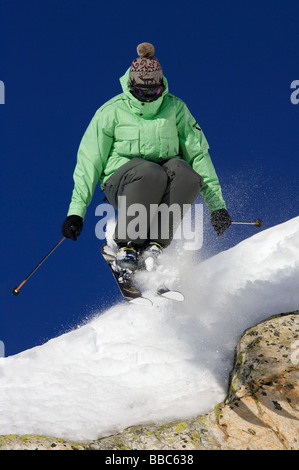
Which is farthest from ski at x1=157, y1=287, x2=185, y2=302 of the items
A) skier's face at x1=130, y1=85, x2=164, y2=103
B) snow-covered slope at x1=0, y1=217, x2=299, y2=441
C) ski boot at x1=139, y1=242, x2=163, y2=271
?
skier's face at x1=130, y1=85, x2=164, y2=103

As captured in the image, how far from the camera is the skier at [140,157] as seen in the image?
5.17 metres

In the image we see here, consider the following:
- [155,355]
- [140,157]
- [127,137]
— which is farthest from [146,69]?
[155,355]

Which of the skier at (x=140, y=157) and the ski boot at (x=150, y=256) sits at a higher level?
the skier at (x=140, y=157)

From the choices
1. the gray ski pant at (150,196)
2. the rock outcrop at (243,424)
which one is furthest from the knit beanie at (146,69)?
the rock outcrop at (243,424)

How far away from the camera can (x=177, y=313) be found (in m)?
6.53

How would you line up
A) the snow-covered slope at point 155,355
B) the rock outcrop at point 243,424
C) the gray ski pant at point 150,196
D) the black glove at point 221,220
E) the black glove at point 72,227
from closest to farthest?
1. the rock outcrop at point 243,424
2. the snow-covered slope at point 155,355
3. the gray ski pant at point 150,196
4. the black glove at point 72,227
5. the black glove at point 221,220

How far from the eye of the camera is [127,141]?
5.42 meters

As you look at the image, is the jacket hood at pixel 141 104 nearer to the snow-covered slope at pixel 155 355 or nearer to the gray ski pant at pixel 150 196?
the gray ski pant at pixel 150 196

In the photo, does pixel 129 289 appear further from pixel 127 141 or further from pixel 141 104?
pixel 141 104

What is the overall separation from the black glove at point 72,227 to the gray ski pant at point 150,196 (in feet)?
1.36

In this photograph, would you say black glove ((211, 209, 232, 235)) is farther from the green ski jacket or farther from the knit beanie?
the knit beanie

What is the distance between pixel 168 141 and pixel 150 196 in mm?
704

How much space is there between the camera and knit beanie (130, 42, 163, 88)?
5.30 meters

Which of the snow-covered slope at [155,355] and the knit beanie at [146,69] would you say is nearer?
the snow-covered slope at [155,355]
